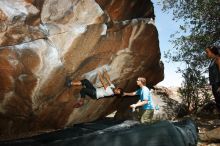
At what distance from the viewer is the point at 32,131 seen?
9.95 metres

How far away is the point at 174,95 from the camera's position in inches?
715

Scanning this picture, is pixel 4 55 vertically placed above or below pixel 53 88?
above

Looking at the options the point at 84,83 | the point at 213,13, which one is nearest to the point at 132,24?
the point at 84,83

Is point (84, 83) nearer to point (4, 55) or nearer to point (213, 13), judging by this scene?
point (4, 55)

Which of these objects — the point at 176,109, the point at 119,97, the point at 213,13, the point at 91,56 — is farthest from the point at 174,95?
the point at 91,56

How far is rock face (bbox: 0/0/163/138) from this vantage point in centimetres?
852

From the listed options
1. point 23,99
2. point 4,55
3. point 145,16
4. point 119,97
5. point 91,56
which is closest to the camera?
point 4,55

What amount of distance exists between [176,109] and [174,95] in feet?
8.82

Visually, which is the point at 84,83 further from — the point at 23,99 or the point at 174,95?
the point at 174,95

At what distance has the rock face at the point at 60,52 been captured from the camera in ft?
28.0

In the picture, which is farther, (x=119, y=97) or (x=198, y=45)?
(x=198, y=45)

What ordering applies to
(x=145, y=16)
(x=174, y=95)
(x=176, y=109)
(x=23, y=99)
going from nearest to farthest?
1. (x=23, y=99)
2. (x=145, y=16)
3. (x=176, y=109)
4. (x=174, y=95)

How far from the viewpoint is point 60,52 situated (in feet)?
29.9

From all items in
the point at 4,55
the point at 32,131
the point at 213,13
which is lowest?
the point at 32,131
